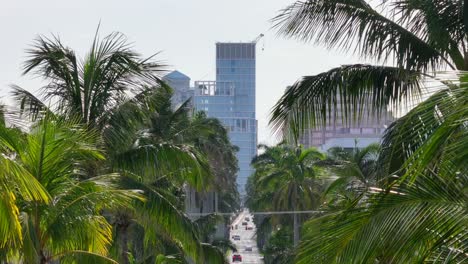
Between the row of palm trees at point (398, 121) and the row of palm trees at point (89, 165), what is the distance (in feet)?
9.21

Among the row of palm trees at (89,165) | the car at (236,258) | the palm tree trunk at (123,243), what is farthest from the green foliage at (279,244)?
the car at (236,258)

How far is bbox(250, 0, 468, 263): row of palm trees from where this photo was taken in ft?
24.4

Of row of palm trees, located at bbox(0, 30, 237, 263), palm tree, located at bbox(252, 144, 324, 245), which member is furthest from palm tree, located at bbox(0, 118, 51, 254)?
palm tree, located at bbox(252, 144, 324, 245)

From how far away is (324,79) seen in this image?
12.8 m

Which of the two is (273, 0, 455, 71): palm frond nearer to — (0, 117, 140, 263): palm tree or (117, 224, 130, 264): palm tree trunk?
(0, 117, 140, 263): palm tree

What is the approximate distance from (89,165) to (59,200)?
412cm

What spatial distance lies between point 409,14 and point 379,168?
8.25ft

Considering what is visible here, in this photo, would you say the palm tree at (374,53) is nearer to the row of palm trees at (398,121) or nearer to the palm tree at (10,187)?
the row of palm trees at (398,121)

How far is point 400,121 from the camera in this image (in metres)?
10.9

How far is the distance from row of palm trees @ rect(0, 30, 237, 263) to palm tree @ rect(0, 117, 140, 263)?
1cm

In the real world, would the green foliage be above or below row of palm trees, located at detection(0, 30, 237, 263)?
below

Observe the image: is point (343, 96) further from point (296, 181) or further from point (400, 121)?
point (296, 181)

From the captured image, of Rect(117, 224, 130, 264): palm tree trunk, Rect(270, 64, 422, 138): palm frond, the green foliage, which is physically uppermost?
Rect(270, 64, 422, 138): palm frond

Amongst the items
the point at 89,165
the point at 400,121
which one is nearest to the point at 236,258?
the point at 89,165
